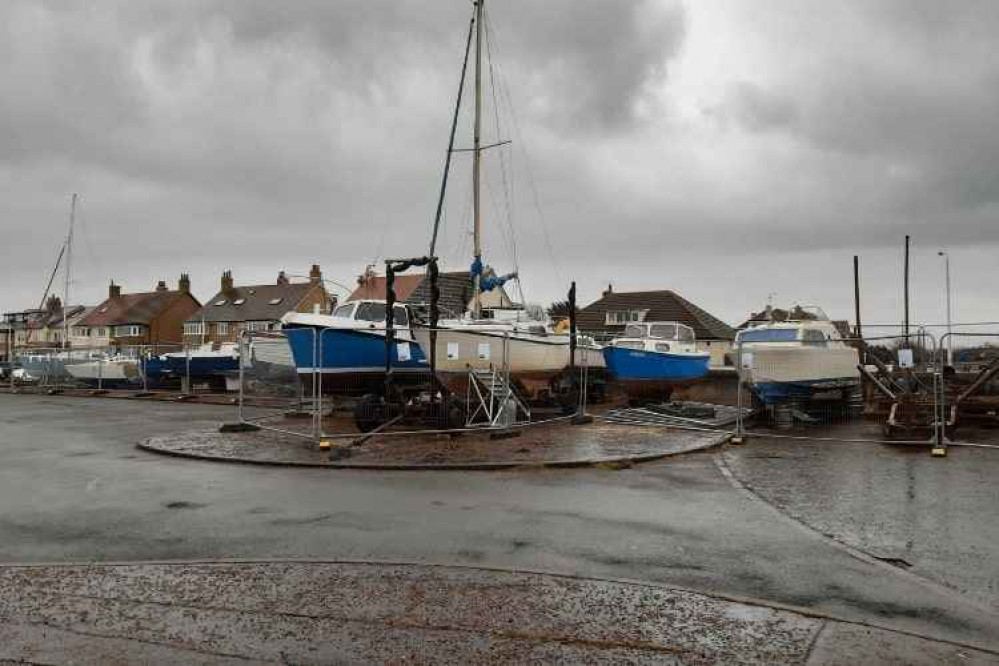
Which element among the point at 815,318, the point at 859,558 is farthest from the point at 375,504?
the point at 815,318

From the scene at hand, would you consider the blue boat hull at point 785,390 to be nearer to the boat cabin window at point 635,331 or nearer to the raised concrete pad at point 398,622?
the boat cabin window at point 635,331

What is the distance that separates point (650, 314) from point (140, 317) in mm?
49519

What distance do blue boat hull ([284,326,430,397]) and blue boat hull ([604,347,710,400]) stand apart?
641 cm

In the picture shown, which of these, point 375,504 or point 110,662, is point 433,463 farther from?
point 110,662

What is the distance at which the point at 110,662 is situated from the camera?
3965mm

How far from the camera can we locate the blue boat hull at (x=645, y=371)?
2123 centimetres

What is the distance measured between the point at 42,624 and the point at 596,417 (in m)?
13.3

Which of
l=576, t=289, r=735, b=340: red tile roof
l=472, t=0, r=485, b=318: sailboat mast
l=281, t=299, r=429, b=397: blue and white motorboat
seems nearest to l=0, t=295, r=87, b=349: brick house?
l=576, t=289, r=735, b=340: red tile roof

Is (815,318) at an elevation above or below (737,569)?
above

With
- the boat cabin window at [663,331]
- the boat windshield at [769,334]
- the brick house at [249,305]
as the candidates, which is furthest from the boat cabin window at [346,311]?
the brick house at [249,305]

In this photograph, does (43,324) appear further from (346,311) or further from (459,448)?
(459,448)

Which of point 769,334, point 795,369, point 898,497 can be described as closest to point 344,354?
point 795,369

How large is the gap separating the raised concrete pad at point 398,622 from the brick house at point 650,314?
51879 mm

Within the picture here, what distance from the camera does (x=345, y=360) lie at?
16.6 metres
